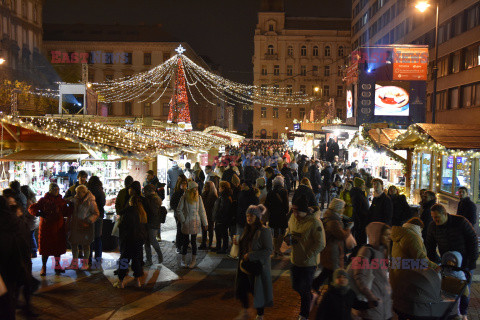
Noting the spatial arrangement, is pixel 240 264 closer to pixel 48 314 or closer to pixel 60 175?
pixel 48 314

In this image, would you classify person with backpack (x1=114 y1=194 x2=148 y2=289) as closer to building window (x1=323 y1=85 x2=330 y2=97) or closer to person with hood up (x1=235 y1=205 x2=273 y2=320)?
person with hood up (x1=235 y1=205 x2=273 y2=320)

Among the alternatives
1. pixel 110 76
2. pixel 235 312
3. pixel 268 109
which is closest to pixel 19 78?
pixel 110 76

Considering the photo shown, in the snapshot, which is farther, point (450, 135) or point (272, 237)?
point (450, 135)

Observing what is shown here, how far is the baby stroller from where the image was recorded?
15.0ft

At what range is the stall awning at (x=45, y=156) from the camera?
458 inches

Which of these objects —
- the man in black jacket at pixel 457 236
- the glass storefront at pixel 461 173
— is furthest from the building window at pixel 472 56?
the man in black jacket at pixel 457 236

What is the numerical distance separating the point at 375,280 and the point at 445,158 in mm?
9512

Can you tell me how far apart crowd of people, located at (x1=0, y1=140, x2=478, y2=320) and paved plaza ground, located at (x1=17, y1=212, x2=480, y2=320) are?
31cm

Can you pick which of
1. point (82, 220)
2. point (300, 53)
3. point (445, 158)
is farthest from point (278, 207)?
point (300, 53)

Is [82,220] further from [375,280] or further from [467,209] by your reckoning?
[467,209]

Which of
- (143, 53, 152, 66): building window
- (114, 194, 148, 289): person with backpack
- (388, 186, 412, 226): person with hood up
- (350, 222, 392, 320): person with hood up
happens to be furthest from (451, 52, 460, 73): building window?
(143, 53, 152, 66): building window

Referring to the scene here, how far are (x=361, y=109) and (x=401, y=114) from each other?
2296 mm

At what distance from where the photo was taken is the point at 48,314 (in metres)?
6.14

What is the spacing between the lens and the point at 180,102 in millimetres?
24641
